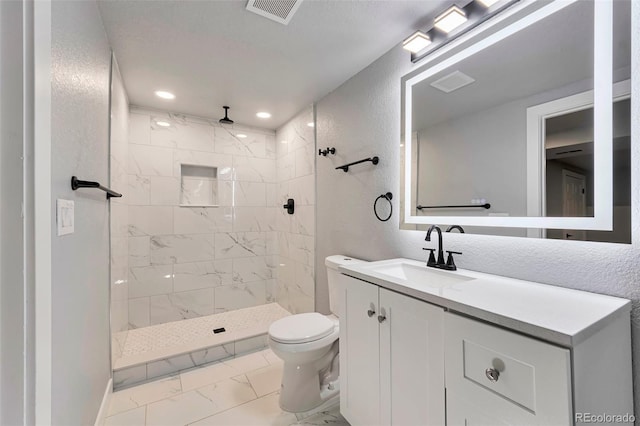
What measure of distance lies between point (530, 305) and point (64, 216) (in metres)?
1.60

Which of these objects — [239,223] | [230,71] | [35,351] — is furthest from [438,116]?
[239,223]

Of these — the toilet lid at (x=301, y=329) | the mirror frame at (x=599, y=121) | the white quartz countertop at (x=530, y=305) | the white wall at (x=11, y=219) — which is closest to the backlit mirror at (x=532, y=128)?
the mirror frame at (x=599, y=121)

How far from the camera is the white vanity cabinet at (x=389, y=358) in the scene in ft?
3.12

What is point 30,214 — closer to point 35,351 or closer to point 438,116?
point 35,351

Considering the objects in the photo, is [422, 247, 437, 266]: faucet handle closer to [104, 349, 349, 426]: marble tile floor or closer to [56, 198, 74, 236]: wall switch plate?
[104, 349, 349, 426]: marble tile floor

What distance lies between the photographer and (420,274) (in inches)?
55.9

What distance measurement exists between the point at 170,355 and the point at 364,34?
8.77 feet

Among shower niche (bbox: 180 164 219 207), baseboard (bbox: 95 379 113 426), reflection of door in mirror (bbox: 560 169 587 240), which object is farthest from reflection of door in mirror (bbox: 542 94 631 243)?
shower niche (bbox: 180 164 219 207)

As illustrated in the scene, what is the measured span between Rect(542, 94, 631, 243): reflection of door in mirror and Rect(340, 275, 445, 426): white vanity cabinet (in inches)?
25.0

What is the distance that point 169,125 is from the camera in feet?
9.15

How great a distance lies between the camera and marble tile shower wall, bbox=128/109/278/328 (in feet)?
8.72

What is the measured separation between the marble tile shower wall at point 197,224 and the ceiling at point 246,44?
519mm
